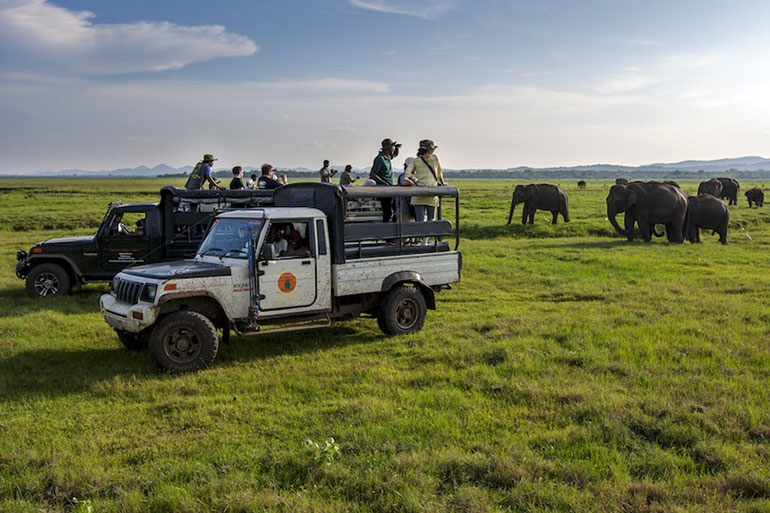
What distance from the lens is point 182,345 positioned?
26.5ft

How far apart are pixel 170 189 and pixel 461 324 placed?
6.22 metres

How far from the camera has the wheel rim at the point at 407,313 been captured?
32.8 feet

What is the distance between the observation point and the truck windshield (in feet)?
28.5

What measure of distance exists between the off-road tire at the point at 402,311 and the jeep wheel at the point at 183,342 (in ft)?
8.78

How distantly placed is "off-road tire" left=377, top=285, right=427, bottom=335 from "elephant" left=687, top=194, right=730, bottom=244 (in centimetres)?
1787

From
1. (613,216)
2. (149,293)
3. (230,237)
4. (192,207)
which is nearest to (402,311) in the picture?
(230,237)

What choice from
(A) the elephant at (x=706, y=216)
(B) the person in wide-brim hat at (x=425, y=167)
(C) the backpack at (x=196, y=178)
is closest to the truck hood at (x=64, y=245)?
(C) the backpack at (x=196, y=178)

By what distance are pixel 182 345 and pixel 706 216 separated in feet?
71.3

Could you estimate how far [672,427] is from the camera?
6.07 meters

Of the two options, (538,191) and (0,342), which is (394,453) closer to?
(0,342)

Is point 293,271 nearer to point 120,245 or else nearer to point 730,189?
point 120,245

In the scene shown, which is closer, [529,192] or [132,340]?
[132,340]

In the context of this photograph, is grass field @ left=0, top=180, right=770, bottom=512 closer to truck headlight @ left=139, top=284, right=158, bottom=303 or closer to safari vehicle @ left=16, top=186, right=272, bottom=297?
truck headlight @ left=139, top=284, right=158, bottom=303

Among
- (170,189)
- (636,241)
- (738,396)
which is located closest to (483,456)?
(738,396)
